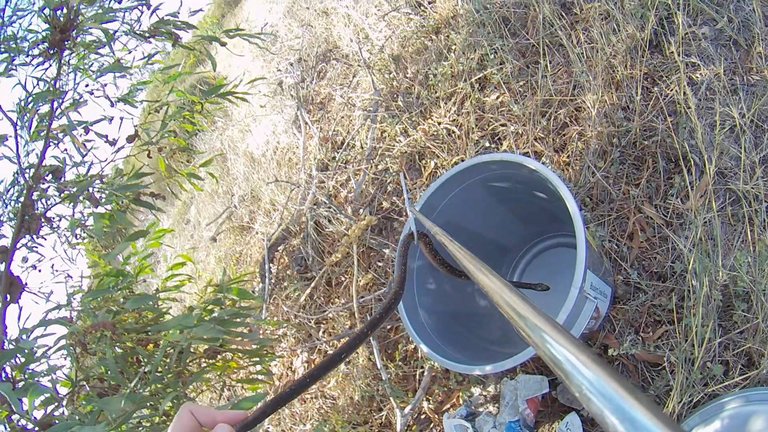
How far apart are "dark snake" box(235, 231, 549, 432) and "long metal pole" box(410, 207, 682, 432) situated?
0.52 meters

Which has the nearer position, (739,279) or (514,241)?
(739,279)

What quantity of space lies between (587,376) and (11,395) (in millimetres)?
1479

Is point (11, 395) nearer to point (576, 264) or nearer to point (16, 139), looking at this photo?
point (16, 139)

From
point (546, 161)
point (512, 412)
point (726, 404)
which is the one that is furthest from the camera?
point (546, 161)

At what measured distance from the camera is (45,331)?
1.83 metres

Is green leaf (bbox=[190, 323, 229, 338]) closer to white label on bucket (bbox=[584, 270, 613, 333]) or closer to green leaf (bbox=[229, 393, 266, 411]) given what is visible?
green leaf (bbox=[229, 393, 266, 411])

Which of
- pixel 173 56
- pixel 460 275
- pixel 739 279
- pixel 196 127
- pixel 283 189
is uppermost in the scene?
pixel 173 56

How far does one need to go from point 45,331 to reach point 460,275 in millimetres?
1151

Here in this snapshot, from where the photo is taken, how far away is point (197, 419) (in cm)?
121

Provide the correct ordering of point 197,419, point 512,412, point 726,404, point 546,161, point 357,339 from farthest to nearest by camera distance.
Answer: point 546,161, point 512,412, point 726,404, point 357,339, point 197,419

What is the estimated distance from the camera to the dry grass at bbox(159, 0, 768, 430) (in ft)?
5.55

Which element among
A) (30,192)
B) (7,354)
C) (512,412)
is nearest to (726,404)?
(512,412)

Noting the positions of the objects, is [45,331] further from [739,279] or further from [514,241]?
[739,279]

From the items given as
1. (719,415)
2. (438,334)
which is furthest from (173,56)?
(719,415)
